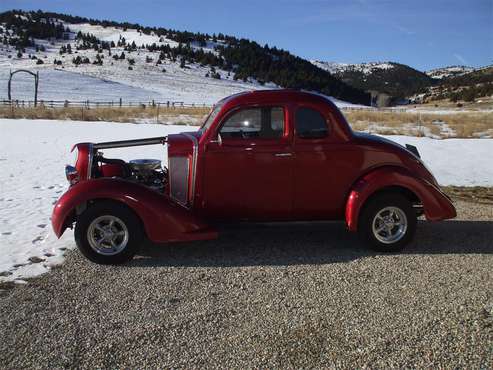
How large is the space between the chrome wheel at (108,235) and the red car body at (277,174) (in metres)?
0.34

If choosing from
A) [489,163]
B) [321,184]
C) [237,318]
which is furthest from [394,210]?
[489,163]

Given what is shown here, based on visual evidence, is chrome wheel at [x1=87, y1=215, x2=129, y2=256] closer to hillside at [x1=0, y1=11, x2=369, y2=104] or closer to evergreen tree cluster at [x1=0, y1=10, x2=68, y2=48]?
hillside at [x1=0, y1=11, x2=369, y2=104]

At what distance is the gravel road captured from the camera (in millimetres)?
3432

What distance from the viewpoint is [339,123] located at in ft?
18.4

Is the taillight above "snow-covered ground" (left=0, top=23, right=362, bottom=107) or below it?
below

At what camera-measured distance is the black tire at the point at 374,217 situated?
5555 millimetres

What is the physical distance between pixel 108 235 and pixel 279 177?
2.10 metres

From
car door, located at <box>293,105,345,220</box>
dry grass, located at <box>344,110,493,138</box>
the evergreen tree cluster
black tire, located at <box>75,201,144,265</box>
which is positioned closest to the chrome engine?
black tire, located at <box>75,201,144,265</box>

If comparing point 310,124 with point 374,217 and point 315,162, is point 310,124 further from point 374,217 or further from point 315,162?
point 374,217

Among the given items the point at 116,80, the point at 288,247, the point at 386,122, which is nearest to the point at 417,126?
the point at 386,122

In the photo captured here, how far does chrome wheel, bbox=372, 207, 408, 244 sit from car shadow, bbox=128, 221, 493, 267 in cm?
22

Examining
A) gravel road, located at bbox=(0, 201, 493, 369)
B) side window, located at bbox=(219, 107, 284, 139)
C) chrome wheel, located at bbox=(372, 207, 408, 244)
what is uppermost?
side window, located at bbox=(219, 107, 284, 139)

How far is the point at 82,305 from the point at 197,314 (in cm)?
110

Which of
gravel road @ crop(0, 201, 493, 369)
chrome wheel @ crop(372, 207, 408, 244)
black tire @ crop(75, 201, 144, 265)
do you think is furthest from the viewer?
chrome wheel @ crop(372, 207, 408, 244)
